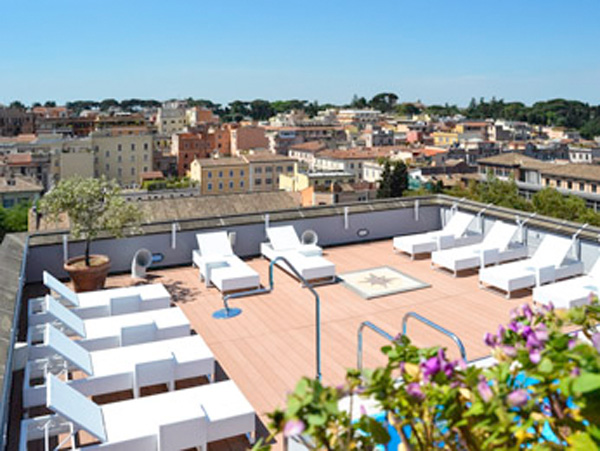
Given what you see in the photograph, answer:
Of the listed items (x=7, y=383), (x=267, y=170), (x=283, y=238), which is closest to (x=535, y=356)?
(x=7, y=383)

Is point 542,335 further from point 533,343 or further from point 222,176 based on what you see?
point 222,176

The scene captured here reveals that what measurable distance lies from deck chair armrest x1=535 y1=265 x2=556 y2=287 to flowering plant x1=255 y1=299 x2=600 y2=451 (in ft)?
20.1

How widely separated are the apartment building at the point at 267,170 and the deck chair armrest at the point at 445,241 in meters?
50.4

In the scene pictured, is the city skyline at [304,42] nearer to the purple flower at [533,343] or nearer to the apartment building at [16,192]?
the apartment building at [16,192]

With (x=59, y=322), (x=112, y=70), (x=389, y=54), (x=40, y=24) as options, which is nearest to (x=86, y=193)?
(x=59, y=322)

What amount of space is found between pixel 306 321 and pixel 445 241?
11.8 ft

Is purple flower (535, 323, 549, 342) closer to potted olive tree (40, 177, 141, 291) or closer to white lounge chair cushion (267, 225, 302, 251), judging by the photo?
potted olive tree (40, 177, 141, 291)

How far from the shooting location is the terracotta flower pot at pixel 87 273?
23.1ft

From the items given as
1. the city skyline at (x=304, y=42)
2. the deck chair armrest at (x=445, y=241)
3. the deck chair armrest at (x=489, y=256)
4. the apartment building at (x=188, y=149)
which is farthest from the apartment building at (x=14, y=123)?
the deck chair armrest at (x=489, y=256)

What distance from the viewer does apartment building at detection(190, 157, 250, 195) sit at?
57822 millimetres

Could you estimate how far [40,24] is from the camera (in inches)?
2731

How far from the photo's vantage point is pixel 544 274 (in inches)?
292

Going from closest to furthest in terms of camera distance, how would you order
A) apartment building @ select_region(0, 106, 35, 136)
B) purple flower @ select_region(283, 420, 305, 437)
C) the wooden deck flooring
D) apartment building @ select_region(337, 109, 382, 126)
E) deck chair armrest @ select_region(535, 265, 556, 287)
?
purple flower @ select_region(283, 420, 305, 437)
the wooden deck flooring
deck chair armrest @ select_region(535, 265, 556, 287)
apartment building @ select_region(0, 106, 35, 136)
apartment building @ select_region(337, 109, 382, 126)

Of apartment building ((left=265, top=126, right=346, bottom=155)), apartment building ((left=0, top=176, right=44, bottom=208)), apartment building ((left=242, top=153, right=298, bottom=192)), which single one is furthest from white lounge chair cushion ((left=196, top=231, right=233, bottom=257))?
apartment building ((left=265, top=126, right=346, bottom=155))
